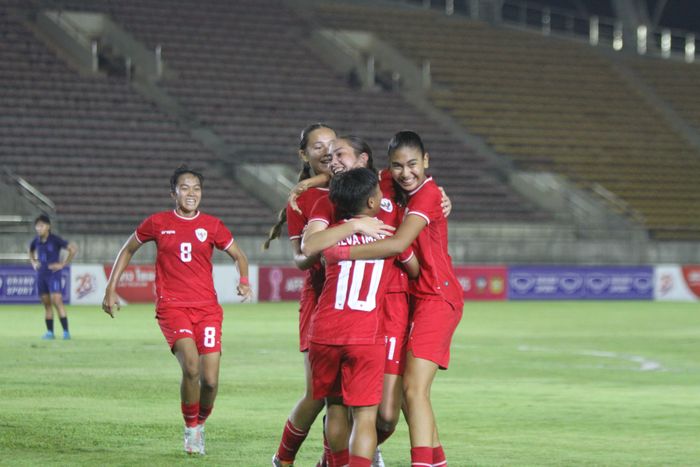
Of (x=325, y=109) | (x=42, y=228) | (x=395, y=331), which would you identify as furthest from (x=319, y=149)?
(x=325, y=109)

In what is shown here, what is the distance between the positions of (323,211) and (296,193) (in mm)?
809

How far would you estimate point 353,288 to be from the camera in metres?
7.48

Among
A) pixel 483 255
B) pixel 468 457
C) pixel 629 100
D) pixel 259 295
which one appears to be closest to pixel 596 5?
pixel 629 100

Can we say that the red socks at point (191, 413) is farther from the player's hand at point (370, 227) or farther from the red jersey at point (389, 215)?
the player's hand at point (370, 227)

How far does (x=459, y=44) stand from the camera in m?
54.1

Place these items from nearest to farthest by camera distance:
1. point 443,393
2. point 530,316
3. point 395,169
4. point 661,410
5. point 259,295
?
point 395,169
point 661,410
point 443,393
point 530,316
point 259,295

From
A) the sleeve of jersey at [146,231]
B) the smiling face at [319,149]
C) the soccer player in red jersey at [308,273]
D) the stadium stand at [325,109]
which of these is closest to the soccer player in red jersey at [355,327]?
the soccer player in red jersey at [308,273]

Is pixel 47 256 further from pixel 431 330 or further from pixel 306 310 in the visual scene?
pixel 431 330

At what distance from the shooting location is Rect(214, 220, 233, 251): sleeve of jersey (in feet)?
36.1

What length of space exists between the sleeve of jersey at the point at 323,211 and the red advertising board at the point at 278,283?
27.5m

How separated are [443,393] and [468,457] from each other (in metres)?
4.85

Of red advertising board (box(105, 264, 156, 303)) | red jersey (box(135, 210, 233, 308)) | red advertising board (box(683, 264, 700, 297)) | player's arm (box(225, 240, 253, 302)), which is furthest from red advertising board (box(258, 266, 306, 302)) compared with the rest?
red jersey (box(135, 210, 233, 308))

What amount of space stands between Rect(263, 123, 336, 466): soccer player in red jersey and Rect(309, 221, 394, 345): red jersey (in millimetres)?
709

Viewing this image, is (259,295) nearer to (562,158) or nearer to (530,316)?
(530,316)
